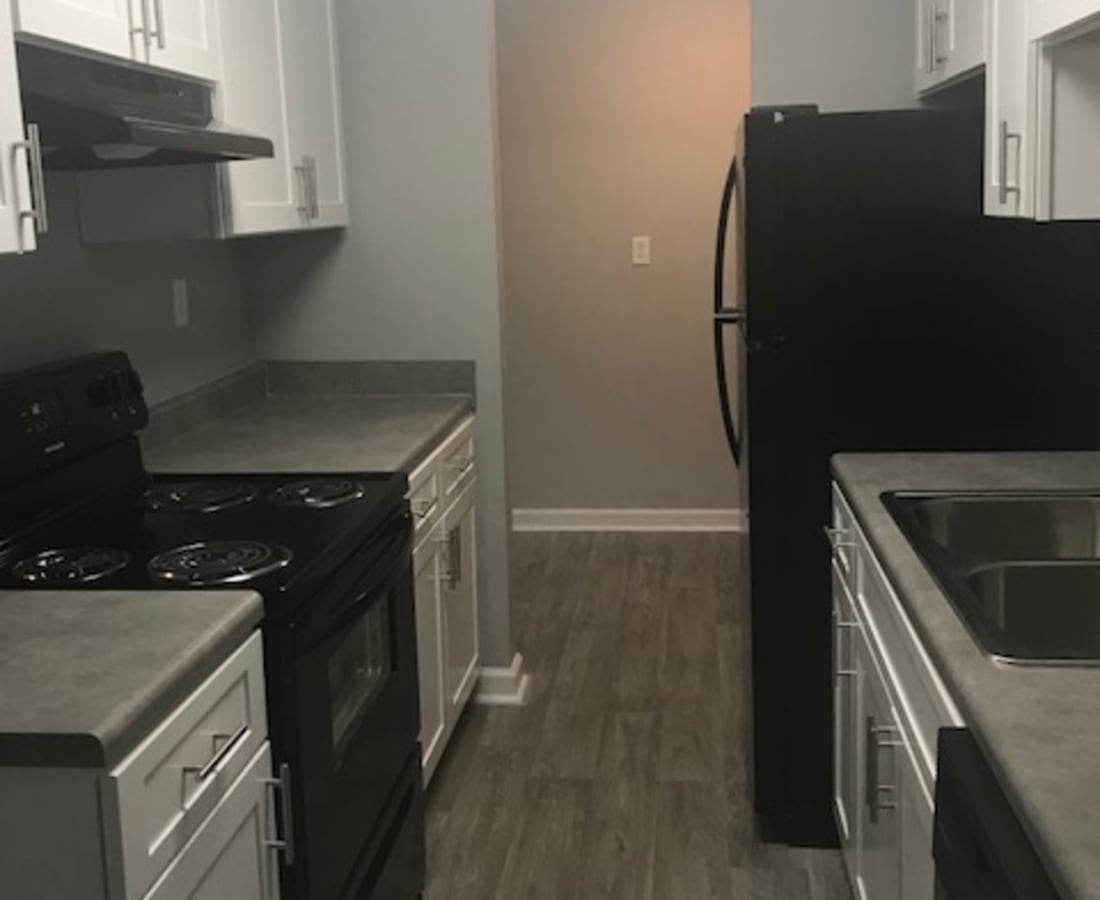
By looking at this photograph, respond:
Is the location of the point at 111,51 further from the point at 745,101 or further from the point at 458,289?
the point at 745,101

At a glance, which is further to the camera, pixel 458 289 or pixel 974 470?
pixel 458 289

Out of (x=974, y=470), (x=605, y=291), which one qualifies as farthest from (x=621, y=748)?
(x=605, y=291)

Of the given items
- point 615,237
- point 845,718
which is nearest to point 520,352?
point 615,237

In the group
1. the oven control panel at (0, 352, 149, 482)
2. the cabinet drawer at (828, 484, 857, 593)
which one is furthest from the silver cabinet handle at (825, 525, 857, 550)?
the oven control panel at (0, 352, 149, 482)

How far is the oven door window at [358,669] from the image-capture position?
2361mm

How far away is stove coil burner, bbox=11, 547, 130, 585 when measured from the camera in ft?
6.97

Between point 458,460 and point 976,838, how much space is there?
241cm

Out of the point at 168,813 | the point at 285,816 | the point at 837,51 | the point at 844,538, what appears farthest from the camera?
the point at 837,51

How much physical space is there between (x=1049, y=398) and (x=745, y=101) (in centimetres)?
287

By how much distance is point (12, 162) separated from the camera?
73.4 inches

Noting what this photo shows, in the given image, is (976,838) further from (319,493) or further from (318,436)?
(318,436)

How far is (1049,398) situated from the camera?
9.68ft

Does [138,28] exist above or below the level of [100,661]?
above

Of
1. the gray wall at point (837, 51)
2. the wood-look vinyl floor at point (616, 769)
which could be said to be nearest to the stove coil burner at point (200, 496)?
the wood-look vinyl floor at point (616, 769)
